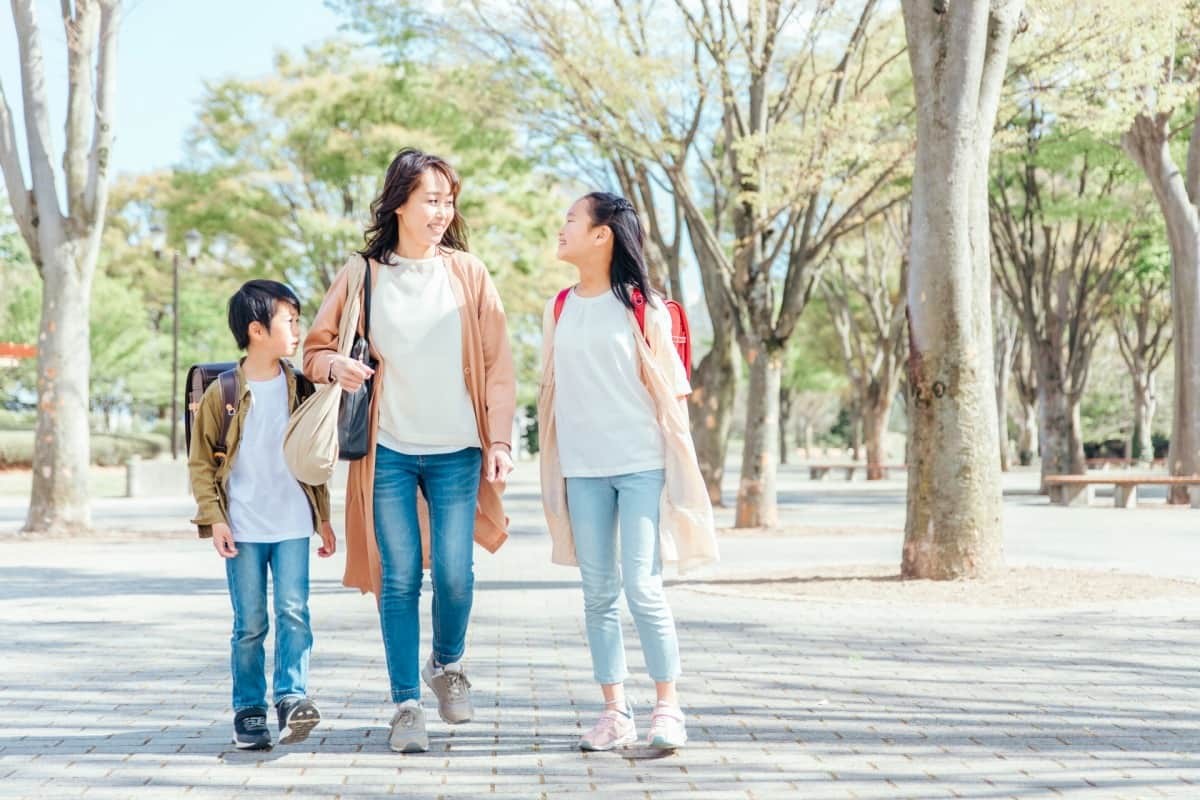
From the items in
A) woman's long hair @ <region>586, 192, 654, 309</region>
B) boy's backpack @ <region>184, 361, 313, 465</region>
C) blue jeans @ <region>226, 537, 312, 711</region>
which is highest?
woman's long hair @ <region>586, 192, 654, 309</region>

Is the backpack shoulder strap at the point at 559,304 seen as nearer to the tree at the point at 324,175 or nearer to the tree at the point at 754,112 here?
the tree at the point at 754,112

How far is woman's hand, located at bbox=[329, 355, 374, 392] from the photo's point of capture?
4500 millimetres

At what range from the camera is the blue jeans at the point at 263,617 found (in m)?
4.70

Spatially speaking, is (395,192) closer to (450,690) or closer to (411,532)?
(411,532)

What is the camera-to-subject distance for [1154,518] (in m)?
19.0

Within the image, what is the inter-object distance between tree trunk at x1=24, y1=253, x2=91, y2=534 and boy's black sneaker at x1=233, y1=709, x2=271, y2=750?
478 inches

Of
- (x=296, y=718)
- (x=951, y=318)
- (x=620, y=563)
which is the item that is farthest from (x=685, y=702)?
(x=951, y=318)

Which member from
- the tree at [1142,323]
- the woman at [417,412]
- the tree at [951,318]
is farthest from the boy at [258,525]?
the tree at [1142,323]

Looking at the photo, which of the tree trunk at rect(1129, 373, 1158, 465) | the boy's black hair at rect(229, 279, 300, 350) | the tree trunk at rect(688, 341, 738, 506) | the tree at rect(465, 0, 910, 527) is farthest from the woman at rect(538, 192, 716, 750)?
the tree trunk at rect(1129, 373, 1158, 465)

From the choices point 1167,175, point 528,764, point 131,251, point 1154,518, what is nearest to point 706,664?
point 528,764

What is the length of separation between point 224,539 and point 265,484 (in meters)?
0.23

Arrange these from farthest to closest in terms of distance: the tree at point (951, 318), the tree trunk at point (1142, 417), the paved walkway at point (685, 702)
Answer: the tree trunk at point (1142, 417), the tree at point (951, 318), the paved walkway at point (685, 702)

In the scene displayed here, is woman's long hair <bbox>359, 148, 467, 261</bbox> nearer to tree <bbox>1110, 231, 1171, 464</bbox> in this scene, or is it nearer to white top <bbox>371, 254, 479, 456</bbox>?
white top <bbox>371, 254, 479, 456</bbox>

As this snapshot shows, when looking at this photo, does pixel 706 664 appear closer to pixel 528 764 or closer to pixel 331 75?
pixel 528 764
